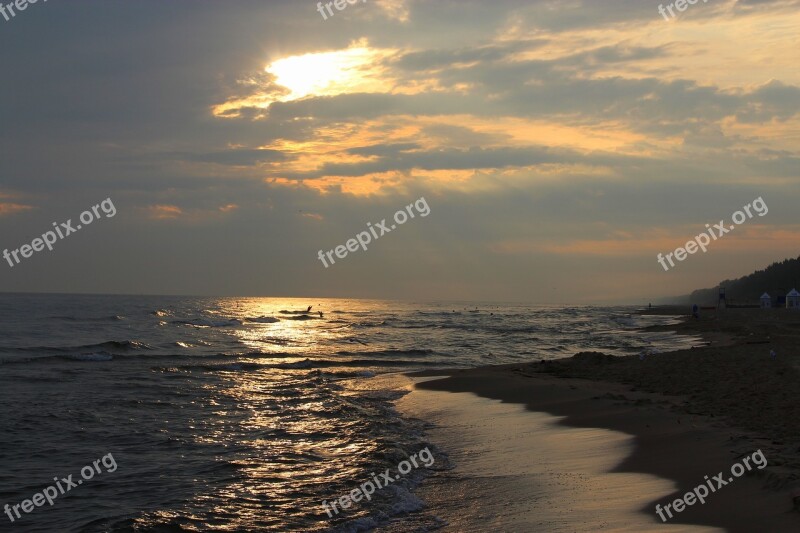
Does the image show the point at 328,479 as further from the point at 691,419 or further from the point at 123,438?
the point at 691,419

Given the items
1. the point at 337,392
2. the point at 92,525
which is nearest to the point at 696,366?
the point at 337,392

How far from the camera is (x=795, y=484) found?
941cm

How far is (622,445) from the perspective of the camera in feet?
46.4

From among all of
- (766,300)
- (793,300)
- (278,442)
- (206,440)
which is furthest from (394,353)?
(766,300)

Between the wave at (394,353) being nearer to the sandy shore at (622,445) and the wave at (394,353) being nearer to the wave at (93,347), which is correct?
the wave at (93,347)

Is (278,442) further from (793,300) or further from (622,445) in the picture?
(793,300)

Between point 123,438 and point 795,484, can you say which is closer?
point 795,484

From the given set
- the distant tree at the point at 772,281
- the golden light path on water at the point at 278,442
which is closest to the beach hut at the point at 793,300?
the distant tree at the point at 772,281

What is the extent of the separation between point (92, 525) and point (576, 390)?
16251mm

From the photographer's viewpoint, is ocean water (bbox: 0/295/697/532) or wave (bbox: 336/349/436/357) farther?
wave (bbox: 336/349/436/357)

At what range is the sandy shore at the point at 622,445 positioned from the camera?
30.9ft

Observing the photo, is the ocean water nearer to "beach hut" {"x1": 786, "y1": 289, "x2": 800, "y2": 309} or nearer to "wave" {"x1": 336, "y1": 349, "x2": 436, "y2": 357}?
"wave" {"x1": 336, "y1": 349, "x2": 436, "y2": 357}

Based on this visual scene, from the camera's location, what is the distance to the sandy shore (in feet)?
30.9

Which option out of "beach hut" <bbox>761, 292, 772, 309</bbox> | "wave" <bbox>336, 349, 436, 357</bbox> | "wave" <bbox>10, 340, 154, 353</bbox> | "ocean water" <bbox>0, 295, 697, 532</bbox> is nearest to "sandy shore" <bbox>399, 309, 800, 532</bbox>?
"ocean water" <bbox>0, 295, 697, 532</bbox>
